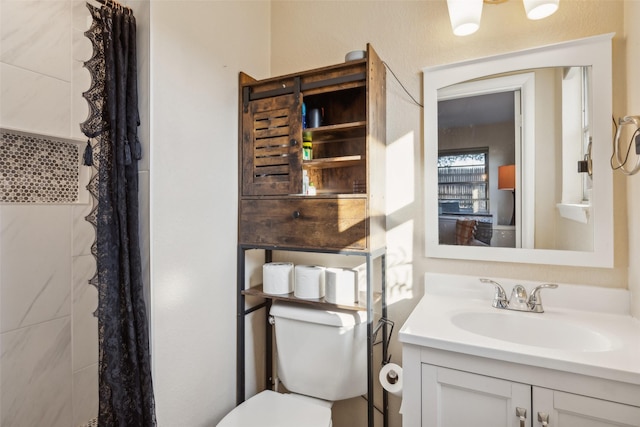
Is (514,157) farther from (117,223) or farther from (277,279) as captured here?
(117,223)

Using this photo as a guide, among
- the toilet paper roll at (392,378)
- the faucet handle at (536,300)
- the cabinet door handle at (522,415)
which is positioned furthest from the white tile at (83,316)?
the faucet handle at (536,300)

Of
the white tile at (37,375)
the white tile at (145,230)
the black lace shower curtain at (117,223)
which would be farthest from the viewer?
the white tile at (37,375)

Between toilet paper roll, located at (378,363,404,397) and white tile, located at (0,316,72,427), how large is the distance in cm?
153

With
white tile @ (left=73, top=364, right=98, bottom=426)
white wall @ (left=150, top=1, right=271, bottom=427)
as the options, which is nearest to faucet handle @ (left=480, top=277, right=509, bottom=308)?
white wall @ (left=150, top=1, right=271, bottom=427)

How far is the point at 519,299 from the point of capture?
1260 mm

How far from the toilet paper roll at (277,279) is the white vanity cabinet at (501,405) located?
72 cm

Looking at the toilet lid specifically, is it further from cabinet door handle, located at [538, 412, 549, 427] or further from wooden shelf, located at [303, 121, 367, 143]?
wooden shelf, located at [303, 121, 367, 143]

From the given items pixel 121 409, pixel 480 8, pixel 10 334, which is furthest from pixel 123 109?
pixel 480 8

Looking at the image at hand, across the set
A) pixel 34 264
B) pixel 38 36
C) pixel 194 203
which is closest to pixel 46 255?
pixel 34 264

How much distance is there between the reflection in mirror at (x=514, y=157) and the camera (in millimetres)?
1264

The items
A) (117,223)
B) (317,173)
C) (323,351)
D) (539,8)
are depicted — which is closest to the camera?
(117,223)

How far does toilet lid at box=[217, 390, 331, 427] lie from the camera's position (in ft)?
4.18

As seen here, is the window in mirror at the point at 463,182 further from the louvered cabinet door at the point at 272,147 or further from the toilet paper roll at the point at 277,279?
the toilet paper roll at the point at 277,279

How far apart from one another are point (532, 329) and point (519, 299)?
11 centimetres
